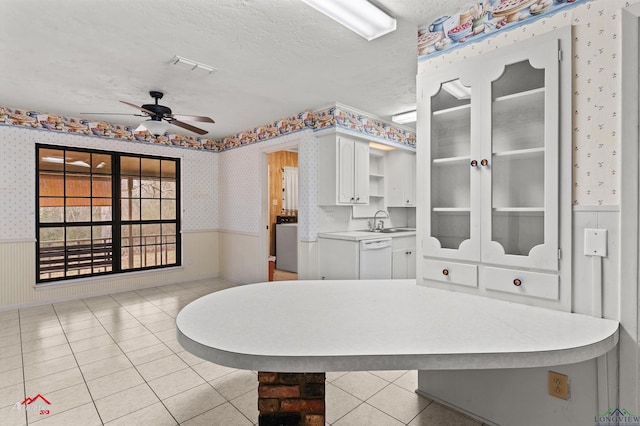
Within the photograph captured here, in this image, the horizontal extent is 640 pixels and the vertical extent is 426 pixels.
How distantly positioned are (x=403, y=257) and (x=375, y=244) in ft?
2.42

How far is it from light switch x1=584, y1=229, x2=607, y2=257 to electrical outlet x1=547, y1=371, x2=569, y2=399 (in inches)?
24.4

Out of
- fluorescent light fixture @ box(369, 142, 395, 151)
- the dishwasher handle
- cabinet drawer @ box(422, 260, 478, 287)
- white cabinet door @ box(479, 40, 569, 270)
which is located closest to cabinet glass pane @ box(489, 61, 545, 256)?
white cabinet door @ box(479, 40, 569, 270)

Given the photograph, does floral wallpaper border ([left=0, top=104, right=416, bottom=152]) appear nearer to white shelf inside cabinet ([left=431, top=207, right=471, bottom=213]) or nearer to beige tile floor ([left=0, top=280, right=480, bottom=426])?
white shelf inside cabinet ([left=431, top=207, right=471, bottom=213])

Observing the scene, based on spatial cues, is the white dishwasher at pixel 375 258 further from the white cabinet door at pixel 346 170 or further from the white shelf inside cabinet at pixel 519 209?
the white shelf inside cabinet at pixel 519 209

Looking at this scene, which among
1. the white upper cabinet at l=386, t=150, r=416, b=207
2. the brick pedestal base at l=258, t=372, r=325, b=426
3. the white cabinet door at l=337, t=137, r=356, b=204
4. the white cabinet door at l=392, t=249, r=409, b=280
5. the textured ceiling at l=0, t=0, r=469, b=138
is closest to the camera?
the brick pedestal base at l=258, t=372, r=325, b=426

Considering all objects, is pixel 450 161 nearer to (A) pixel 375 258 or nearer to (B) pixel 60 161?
(A) pixel 375 258

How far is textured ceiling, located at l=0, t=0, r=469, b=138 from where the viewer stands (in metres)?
2.11

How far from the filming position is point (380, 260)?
13.7 feet

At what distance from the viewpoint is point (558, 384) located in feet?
5.28

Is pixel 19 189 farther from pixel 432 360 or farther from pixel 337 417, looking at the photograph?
pixel 432 360

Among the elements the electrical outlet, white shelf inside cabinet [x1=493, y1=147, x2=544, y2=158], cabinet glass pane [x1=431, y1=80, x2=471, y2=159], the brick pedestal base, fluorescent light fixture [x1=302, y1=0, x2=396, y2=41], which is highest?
fluorescent light fixture [x1=302, y1=0, x2=396, y2=41]

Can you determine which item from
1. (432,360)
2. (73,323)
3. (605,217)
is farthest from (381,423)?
(73,323)

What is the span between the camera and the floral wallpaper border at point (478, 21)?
170 cm

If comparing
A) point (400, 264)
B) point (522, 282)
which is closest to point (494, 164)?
point (522, 282)
